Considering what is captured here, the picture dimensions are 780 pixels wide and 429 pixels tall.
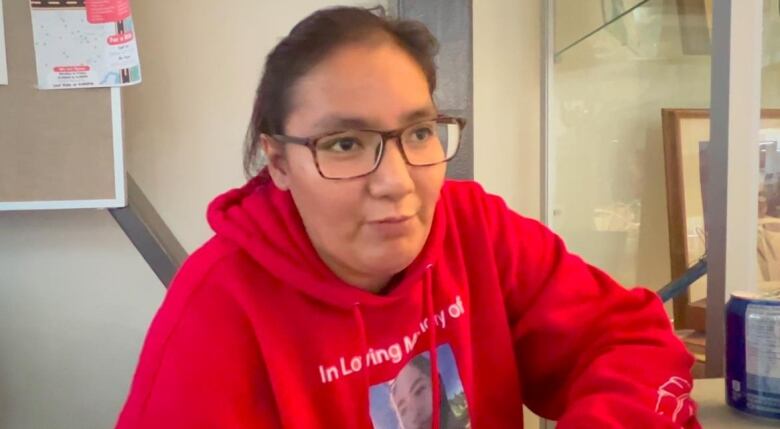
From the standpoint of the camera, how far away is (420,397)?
0.88 meters

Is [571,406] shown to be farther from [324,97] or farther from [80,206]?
[80,206]

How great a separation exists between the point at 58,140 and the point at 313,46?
76 cm

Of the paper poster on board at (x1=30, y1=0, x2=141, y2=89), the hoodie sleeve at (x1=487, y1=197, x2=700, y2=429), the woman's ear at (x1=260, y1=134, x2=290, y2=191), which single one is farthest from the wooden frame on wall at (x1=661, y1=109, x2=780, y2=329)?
the paper poster on board at (x1=30, y1=0, x2=141, y2=89)

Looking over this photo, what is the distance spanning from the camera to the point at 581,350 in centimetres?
89

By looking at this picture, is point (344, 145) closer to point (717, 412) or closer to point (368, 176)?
point (368, 176)

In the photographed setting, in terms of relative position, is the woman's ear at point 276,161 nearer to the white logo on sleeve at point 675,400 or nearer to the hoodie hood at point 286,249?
the hoodie hood at point 286,249

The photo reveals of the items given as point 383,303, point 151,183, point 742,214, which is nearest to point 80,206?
point 151,183

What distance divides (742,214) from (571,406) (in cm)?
39

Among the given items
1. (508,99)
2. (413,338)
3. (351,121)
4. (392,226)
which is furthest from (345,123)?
(508,99)

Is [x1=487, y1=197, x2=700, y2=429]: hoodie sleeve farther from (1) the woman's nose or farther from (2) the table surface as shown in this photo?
(1) the woman's nose

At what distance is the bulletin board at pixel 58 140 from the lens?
1.35 m

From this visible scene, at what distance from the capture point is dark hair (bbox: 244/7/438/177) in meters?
0.80

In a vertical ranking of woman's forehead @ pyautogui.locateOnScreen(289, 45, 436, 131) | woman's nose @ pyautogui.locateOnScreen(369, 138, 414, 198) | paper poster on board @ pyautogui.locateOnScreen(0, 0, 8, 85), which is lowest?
woman's nose @ pyautogui.locateOnScreen(369, 138, 414, 198)

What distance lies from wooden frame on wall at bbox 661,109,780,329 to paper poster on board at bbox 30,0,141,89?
1.00m
